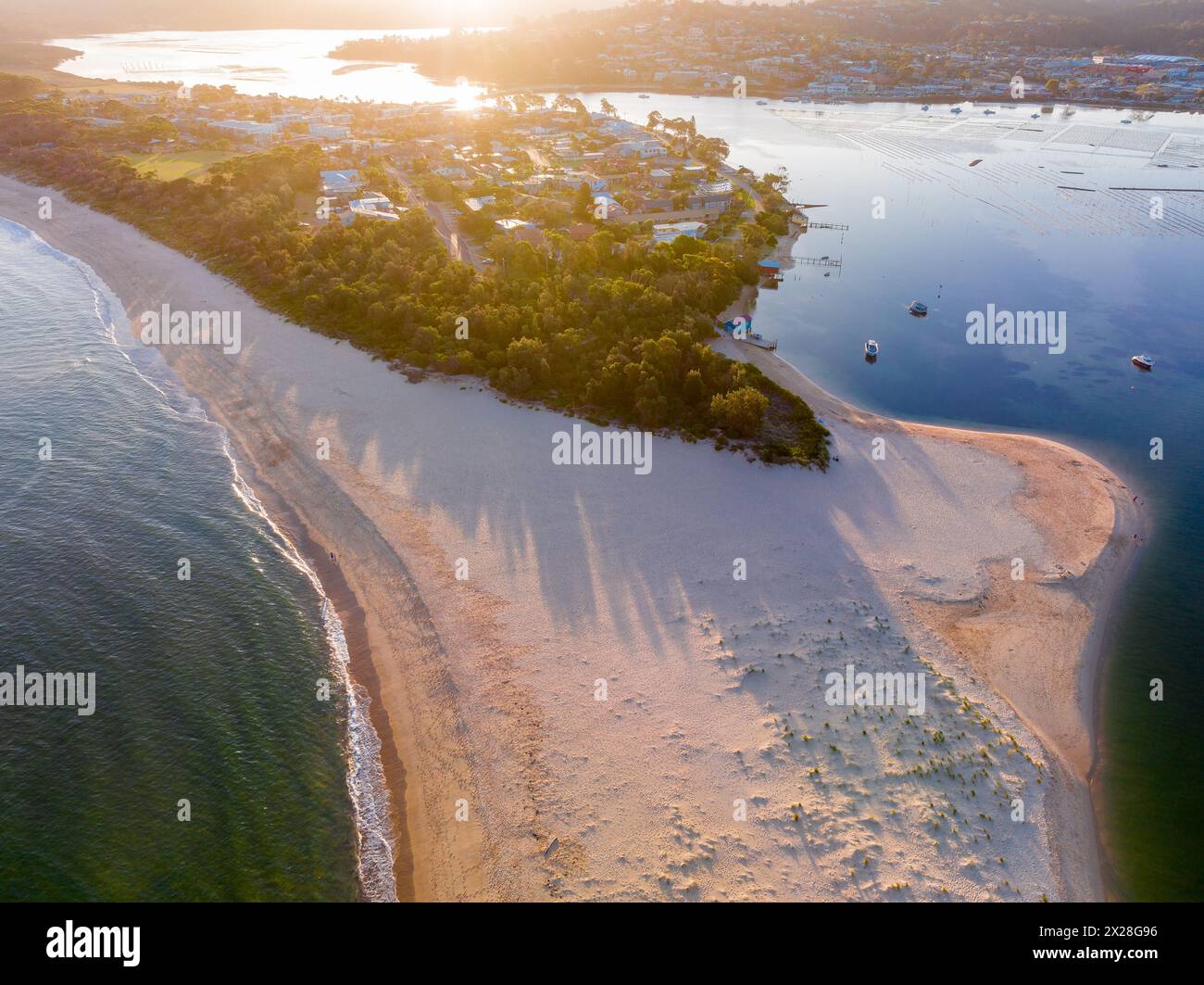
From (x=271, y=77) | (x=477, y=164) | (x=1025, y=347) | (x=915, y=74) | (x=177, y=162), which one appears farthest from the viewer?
(x=915, y=74)

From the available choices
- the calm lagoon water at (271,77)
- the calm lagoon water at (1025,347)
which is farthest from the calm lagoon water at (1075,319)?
the calm lagoon water at (271,77)

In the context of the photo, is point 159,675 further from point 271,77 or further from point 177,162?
point 271,77

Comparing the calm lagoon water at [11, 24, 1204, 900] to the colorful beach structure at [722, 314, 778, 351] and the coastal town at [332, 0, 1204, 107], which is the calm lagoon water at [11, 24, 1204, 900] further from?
the coastal town at [332, 0, 1204, 107]

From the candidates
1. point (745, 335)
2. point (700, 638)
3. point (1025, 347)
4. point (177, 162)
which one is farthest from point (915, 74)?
point (700, 638)

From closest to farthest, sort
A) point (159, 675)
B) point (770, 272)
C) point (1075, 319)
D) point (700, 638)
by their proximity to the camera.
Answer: point (159, 675) < point (700, 638) < point (1075, 319) < point (770, 272)

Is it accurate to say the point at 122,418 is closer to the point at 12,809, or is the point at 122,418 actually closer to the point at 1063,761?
the point at 12,809

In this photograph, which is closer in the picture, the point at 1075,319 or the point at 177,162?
the point at 1075,319

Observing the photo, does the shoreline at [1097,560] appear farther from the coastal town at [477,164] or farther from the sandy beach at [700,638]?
the coastal town at [477,164]
